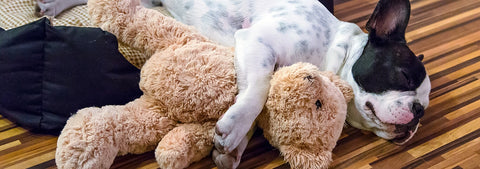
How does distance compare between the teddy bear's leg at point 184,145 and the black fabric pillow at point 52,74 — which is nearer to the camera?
the teddy bear's leg at point 184,145

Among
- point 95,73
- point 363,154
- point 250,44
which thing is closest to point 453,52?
point 363,154

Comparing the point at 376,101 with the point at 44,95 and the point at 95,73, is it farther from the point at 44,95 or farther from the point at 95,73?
the point at 44,95

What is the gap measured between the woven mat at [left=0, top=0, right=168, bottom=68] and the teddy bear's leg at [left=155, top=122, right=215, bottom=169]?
1.65 ft

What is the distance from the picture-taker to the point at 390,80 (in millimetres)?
1657

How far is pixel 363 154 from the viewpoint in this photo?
66.6 inches

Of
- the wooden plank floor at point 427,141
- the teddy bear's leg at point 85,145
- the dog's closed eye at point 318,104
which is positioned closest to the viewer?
the teddy bear's leg at point 85,145

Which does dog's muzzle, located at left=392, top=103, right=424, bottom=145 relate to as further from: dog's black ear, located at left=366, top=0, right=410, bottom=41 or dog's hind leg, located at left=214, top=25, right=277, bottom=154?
dog's hind leg, located at left=214, top=25, right=277, bottom=154

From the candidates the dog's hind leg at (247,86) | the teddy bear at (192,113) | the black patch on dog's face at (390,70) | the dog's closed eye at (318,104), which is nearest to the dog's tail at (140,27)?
the teddy bear at (192,113)

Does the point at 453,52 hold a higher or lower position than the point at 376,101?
lower

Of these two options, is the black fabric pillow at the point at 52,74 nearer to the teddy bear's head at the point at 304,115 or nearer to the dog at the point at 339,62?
the dog at the point at 339,62

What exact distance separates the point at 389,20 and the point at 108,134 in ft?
3.38

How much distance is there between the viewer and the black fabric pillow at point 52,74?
1.66 metres

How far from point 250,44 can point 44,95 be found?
2.37 feet

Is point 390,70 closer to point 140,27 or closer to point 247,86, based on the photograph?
point 247,86
